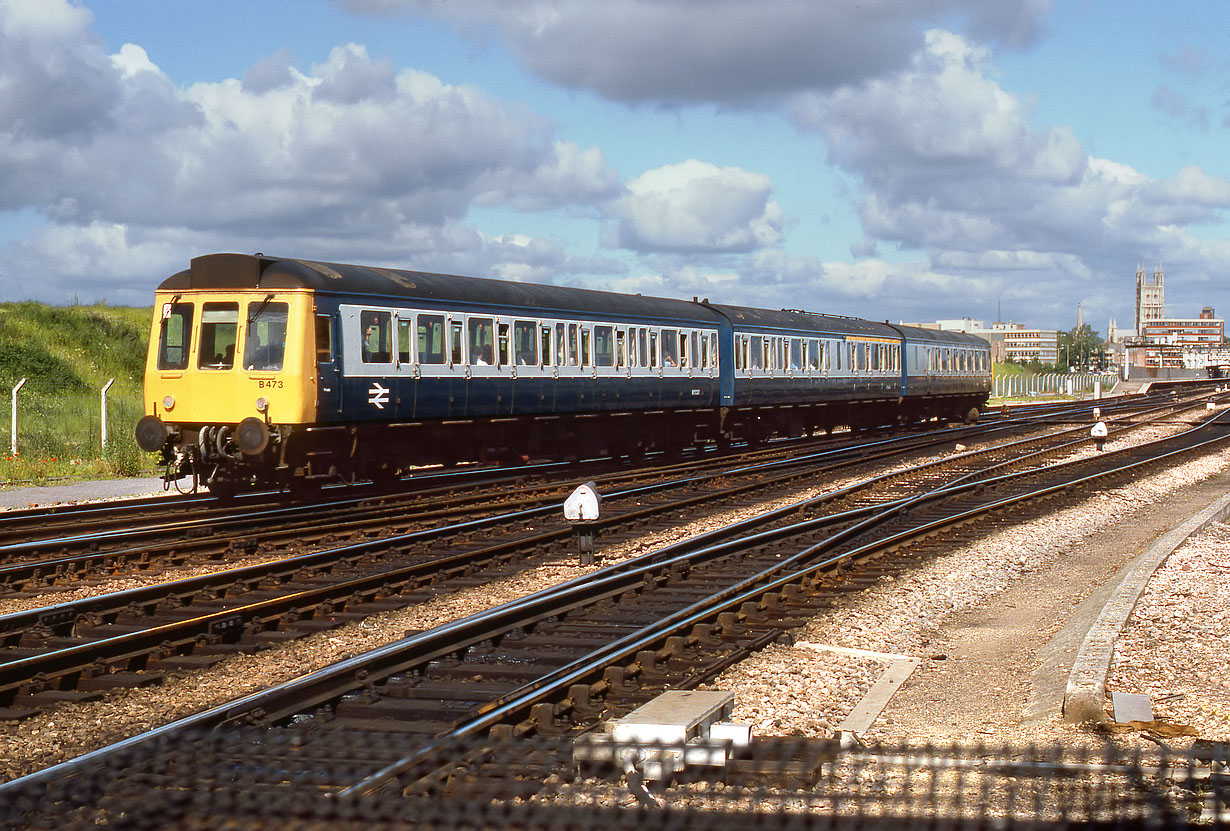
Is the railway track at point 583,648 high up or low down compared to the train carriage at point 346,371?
down

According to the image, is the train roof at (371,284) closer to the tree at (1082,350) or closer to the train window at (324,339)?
the train window at (324,339)

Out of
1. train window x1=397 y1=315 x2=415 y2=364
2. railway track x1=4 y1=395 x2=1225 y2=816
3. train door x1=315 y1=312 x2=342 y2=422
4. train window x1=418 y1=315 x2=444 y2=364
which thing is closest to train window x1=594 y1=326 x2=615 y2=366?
train window x1=418 y1=315 x2=444 y2=364

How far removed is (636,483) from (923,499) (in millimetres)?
4947

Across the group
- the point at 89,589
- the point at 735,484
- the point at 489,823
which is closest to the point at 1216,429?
the point at 735,484

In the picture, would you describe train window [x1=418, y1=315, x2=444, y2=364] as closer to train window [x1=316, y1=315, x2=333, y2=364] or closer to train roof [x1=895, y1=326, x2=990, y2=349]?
train window [x1=316, y1=315, x2=333, y2=364]

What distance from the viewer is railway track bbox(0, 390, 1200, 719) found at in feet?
27.5

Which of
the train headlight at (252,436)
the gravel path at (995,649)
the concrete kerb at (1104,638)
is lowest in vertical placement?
the gravel path at (995,649)

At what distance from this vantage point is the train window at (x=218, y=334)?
1755 centimetres

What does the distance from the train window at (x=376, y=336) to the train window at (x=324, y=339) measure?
676 mm

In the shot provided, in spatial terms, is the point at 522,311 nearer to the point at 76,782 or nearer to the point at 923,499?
the point at 923,499

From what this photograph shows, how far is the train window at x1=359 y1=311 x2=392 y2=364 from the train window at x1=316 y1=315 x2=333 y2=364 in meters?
0.68

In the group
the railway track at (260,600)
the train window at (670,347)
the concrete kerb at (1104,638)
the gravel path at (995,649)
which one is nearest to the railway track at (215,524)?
the railway track at (260,600)

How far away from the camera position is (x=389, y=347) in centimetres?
1856

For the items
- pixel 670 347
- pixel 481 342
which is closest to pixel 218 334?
pixel 481 342
